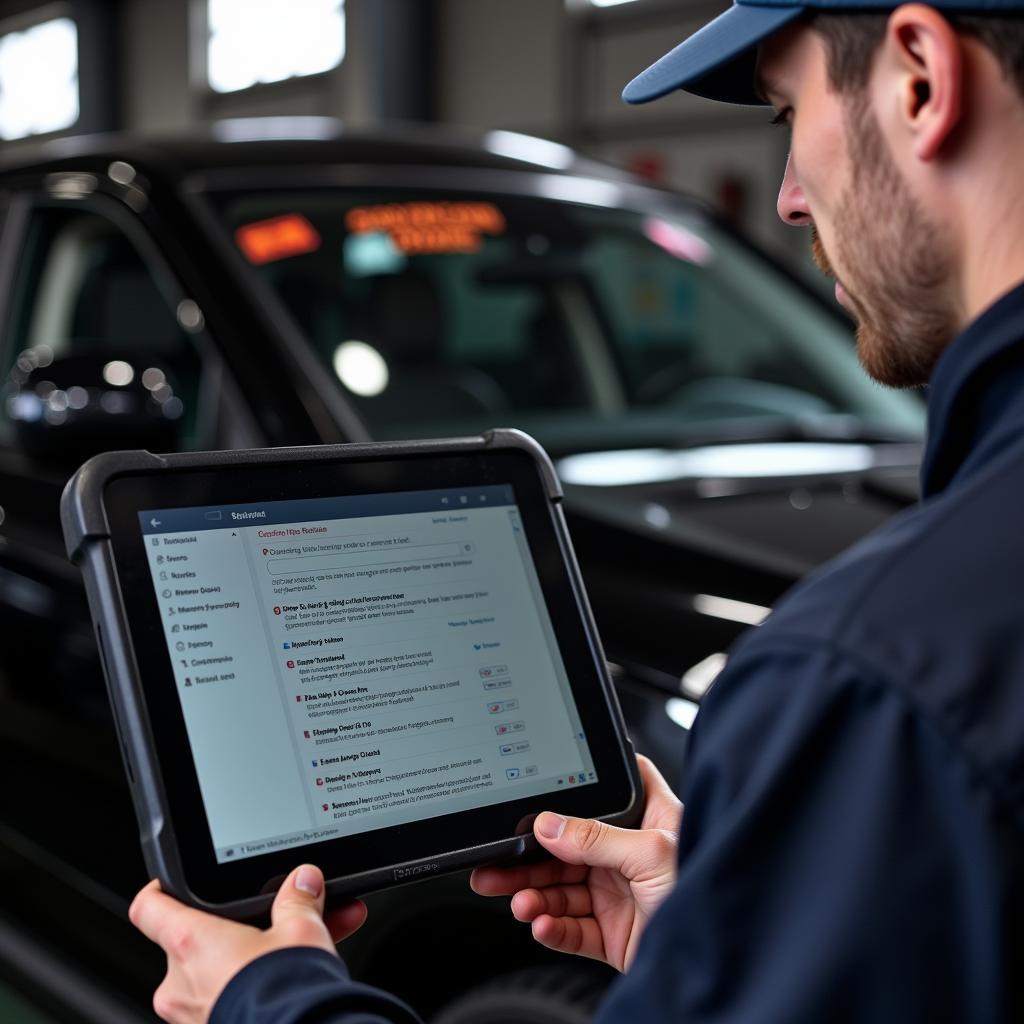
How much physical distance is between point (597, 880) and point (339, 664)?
0.31 m

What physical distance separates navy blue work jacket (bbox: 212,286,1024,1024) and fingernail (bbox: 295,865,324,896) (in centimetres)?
35

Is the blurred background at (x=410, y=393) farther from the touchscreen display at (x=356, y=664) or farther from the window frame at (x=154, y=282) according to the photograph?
the touchscreen display at (x=356, y=664)

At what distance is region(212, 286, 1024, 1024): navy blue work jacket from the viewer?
65cm

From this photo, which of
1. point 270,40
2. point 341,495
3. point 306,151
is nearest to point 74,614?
point 306,151

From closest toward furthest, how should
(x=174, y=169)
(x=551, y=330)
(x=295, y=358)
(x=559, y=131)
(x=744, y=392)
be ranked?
(x=295, y=358)
(x=174, y=169)
(x=744, y=392)
(x=551, y=330)
(x=559, y=131)

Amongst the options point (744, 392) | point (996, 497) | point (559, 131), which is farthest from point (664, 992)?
point (559, 131)

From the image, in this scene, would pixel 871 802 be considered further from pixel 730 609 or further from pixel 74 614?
pixel 74 614

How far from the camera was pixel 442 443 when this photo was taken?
1.27 metres

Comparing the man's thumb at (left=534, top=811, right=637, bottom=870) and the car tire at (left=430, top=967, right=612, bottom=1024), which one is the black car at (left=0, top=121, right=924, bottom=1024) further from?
the man's thumb at (left=534, top=811, right=637, bottom=870)

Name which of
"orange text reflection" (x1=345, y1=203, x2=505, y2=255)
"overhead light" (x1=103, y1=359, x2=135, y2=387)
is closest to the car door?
"overhead light" (x1=103, y1=359, x2=135, y2=387)

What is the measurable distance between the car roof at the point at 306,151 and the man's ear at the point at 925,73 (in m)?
1.82

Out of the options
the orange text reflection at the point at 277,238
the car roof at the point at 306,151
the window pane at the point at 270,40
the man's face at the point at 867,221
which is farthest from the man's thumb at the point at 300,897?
the window pane at the point at 270,40

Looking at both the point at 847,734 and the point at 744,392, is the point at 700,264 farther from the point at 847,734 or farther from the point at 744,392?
the point at 847,734

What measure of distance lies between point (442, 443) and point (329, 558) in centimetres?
17
